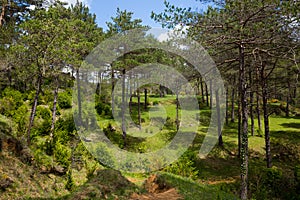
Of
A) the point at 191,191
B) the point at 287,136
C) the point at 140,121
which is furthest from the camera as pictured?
the point at 140,121

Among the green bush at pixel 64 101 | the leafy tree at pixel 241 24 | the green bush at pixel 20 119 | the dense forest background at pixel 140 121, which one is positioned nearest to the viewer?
the leafy tree at pixel 241 24

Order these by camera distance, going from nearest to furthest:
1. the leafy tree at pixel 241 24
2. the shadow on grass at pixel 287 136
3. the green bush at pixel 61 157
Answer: the leafy tree at pixel 241 24 < the green bush at pixel 61 157 < the shadow on grass at pixel 287 136

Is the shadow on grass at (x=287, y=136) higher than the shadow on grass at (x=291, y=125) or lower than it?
lower

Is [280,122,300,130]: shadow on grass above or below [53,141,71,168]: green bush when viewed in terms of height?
above

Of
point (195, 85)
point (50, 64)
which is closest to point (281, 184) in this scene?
point (195, 85)

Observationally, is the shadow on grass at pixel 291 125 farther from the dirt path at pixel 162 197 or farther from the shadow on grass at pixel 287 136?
the dirt path at pixel 162 197

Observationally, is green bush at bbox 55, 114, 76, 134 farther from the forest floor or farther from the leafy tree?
the leafy tree

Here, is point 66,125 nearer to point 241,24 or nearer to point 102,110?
point 102,110

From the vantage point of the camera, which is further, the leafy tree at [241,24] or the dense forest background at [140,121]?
the dense forest background at [140,121]

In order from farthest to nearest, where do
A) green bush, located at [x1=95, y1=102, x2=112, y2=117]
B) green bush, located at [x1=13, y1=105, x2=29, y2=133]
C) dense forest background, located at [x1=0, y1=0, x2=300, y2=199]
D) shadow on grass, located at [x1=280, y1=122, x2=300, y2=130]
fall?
shadow on grass, located at [x1=280, y1=122, x2=300, y2=130] < green bush, located at [x1=95, y1=102, x2=112, y2=117] < green bush, located at [x1=13, y1=105, x2=29, y2=133] < dense forest background, located at [x1=0, y1=0, x2=300, y2=199]

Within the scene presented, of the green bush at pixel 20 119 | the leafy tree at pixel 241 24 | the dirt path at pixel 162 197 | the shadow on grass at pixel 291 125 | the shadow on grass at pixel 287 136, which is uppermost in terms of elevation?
the leafy tree at pixel 241 24

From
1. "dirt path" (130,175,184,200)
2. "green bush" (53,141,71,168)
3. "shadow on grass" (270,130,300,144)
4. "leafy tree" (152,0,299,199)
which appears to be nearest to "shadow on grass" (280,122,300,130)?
"shadow on grass" (270,130,300,144)

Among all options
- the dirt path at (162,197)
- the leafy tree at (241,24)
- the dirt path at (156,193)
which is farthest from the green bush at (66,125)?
the leafy tree at (241,24)

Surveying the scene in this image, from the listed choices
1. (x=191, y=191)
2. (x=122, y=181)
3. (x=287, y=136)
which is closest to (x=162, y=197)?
(x=191, y=191)
